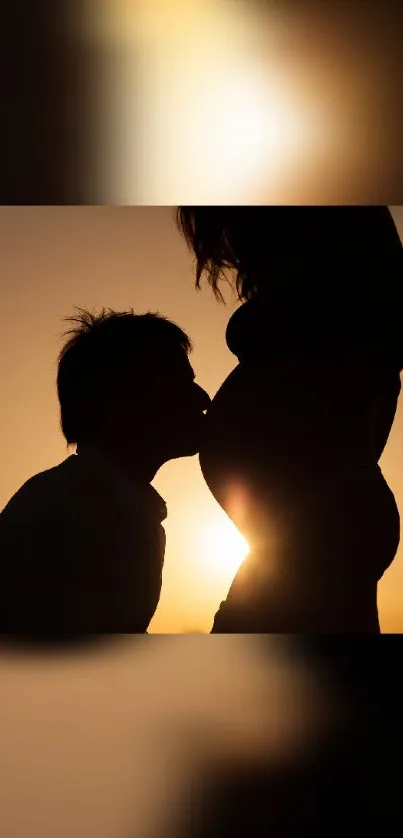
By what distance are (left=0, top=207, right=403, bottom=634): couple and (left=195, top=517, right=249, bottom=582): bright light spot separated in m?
0.03

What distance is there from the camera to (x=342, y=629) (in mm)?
2186

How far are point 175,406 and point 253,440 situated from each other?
9.9 inches

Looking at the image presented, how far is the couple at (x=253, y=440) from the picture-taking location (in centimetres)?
220

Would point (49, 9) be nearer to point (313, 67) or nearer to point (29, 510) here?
point (313, 67)

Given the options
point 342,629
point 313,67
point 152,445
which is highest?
point 313,67

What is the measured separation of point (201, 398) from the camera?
2.26 meters

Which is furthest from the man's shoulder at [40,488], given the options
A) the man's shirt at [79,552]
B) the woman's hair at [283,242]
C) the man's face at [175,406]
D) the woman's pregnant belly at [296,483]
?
the woman's hair at [283,242]

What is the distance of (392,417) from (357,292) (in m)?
0.40

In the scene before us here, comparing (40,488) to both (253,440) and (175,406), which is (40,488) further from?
(253,440)

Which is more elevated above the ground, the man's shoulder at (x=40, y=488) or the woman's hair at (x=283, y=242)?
the woman's hair at (x=283, y=242)

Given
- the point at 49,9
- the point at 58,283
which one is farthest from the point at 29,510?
the point at 49,9

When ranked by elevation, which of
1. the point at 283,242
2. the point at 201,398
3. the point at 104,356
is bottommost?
the point at 201,398

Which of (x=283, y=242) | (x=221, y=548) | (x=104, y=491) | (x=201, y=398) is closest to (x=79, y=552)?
(x=104, y=491)

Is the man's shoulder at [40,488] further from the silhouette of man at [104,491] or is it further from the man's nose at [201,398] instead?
the man's nose at [201,398]
